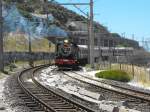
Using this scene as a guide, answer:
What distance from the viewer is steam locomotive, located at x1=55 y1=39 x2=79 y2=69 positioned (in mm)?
55688

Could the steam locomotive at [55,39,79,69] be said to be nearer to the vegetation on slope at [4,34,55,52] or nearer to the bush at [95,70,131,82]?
the bush at [95,70,131,82]

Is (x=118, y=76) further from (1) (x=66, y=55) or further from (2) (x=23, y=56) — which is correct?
(2) (x=23, y=56)

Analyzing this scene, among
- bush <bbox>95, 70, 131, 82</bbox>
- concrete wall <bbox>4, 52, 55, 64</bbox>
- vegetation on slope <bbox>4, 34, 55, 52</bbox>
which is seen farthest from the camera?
vegetation on slope <bbox>4, 34, 55, 52</bbox>

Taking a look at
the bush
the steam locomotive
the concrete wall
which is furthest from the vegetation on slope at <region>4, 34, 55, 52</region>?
the bush

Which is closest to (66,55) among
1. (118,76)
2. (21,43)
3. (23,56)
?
(118,76)

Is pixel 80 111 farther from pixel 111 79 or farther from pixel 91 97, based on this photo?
pixel 111 79

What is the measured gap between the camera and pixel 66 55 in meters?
55.7

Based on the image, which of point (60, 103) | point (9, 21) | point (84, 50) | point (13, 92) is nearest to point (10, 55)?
point (84, 50)

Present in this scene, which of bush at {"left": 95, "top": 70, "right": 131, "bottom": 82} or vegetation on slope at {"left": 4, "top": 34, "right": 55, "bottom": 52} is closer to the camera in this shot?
bush at {"left": 95, "top": 70, "right": 131, "bottom": 82}

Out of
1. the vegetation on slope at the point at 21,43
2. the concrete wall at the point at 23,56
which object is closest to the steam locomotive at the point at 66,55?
the concrete wall at the point at 23,56

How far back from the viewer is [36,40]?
426 feet

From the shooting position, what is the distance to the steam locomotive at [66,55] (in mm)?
55688

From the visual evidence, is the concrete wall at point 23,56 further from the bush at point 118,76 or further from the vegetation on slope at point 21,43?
the bush at point 118,76

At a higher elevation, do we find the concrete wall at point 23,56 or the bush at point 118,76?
the bush at point 118,76
